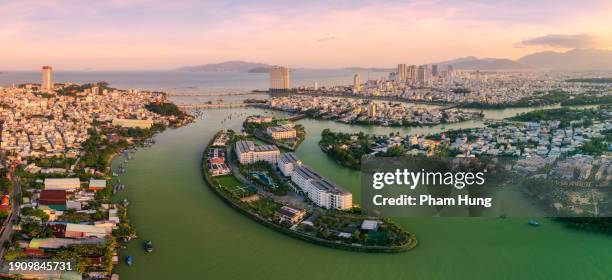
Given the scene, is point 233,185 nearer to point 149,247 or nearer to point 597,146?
point 149,247

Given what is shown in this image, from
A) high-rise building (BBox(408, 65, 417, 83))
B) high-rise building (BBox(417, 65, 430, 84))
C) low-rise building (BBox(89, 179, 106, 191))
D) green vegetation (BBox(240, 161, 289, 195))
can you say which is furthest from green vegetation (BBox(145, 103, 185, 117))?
high-rise building (BBox(408, 65, 417, 83))

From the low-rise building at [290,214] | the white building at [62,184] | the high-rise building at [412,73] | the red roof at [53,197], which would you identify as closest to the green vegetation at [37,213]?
the red roof at [53,197]

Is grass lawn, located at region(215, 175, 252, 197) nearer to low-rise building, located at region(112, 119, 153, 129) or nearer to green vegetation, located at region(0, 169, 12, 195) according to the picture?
green vegetation, located at region(0, 169, 12, 195)

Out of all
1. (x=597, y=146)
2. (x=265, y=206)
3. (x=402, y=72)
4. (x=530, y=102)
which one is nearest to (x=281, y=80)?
(x=402, y=72)

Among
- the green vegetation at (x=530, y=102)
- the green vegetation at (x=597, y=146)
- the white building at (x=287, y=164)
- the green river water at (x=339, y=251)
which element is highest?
the green vegetation at (x=530, y=102)

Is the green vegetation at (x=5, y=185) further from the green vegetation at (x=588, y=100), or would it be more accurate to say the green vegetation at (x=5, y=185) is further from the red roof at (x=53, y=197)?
the green vegetation at (x=588, y=100)

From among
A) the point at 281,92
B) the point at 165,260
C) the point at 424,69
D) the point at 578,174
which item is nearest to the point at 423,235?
the point at 165,260

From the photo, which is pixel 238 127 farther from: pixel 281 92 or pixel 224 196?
pixel 281 92
